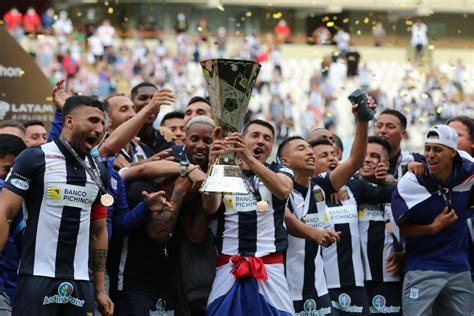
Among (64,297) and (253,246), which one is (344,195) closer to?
(253,246)

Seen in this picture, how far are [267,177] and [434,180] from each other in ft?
6.09

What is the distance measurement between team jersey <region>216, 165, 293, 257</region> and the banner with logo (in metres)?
4.18

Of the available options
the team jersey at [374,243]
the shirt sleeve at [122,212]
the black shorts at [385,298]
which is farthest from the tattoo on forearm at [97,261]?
the black shorts at [385,298]

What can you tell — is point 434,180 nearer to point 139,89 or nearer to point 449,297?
point 449,297

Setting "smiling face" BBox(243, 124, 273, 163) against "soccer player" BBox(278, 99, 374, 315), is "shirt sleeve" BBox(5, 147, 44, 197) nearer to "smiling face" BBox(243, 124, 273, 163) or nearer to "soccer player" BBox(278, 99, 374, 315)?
"smiling face" BBox(243, 124, 273, 163)

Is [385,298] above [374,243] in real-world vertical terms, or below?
below

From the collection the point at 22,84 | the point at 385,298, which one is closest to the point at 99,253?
the point at 385,298

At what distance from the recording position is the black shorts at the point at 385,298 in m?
8.16

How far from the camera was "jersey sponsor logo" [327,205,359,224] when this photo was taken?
26.0ft

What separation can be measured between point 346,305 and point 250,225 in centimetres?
148

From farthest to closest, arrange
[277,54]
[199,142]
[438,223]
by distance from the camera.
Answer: [277,54] → [438,223] → [199,142]

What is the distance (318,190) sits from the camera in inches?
302

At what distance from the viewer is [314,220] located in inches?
297

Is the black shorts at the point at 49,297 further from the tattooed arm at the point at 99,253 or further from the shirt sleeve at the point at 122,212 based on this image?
the shirt sleeve at the point at 122,212
